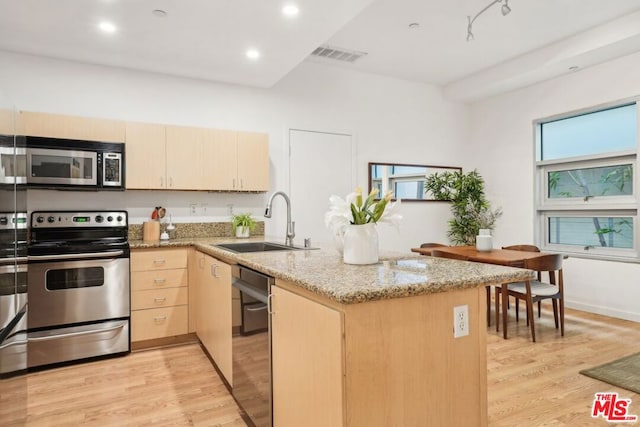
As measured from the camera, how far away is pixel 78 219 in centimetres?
334

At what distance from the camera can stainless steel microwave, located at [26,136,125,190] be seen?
10.1 ft

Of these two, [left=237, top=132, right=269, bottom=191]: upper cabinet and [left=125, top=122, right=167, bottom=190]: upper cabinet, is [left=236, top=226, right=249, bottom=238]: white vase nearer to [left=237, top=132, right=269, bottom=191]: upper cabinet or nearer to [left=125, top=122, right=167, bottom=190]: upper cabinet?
[left=237, top=132, right=269, bottom=191]: upper cabinet

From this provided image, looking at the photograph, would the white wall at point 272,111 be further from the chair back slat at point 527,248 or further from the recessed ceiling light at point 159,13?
the chair back slat at point 527,248

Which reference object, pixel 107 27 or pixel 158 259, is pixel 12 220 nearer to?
pixel 158 259

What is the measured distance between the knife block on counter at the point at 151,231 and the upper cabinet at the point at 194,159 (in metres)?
0.37

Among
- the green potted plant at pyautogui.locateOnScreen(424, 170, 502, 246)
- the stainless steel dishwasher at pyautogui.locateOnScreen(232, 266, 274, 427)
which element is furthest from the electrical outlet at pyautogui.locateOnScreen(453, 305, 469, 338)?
the green potted plant at pyautogui.locateOnScreen(424, 170, 502, 246)

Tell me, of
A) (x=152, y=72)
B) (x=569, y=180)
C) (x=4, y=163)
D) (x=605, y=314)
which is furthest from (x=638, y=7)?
(x=4, y=163)

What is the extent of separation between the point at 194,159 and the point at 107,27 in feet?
4.15

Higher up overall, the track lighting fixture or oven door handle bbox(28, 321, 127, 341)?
the track lighting fixture

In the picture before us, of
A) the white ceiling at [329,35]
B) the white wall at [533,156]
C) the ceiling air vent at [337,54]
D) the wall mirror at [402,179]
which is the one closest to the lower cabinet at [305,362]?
the white ceiling at [329,35]

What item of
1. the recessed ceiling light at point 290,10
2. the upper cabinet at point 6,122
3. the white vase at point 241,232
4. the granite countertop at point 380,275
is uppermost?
the recessed ceiling light at point 290,10

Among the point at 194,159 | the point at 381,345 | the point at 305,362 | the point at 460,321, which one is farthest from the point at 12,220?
the point at 194,159

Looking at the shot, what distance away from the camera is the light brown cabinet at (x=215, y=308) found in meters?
2.44

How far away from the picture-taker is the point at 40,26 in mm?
2902
